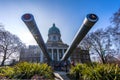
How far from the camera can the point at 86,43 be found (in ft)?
128

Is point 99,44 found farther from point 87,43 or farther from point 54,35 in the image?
point 54,35

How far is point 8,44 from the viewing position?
1544 inches

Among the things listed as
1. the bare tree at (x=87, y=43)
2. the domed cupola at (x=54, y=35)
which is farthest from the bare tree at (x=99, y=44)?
the domed cupola at (x=54, y=35)

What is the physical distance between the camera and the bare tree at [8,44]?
37578 millimetres

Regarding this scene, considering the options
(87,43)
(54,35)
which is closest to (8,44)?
(54,35)

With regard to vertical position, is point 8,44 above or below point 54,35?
below

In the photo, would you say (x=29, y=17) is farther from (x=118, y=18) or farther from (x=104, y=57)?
(x=104, y=57)

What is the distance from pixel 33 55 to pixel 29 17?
46453 mm

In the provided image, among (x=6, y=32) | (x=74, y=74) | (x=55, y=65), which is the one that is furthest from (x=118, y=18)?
(x=6, y=32)

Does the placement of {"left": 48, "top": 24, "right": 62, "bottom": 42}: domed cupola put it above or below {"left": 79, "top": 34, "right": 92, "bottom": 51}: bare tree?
above

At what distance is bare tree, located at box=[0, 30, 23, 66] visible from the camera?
1479 inches

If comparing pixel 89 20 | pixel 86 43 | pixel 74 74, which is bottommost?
pixel 74 74

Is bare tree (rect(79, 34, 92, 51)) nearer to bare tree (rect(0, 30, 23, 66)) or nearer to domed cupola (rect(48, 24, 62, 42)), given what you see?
domed cupola (rect(48, 24, 62, 42))

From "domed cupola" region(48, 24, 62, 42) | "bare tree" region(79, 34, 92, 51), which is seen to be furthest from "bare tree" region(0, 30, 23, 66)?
"bare tree" region(79, 34, 92, 51)
